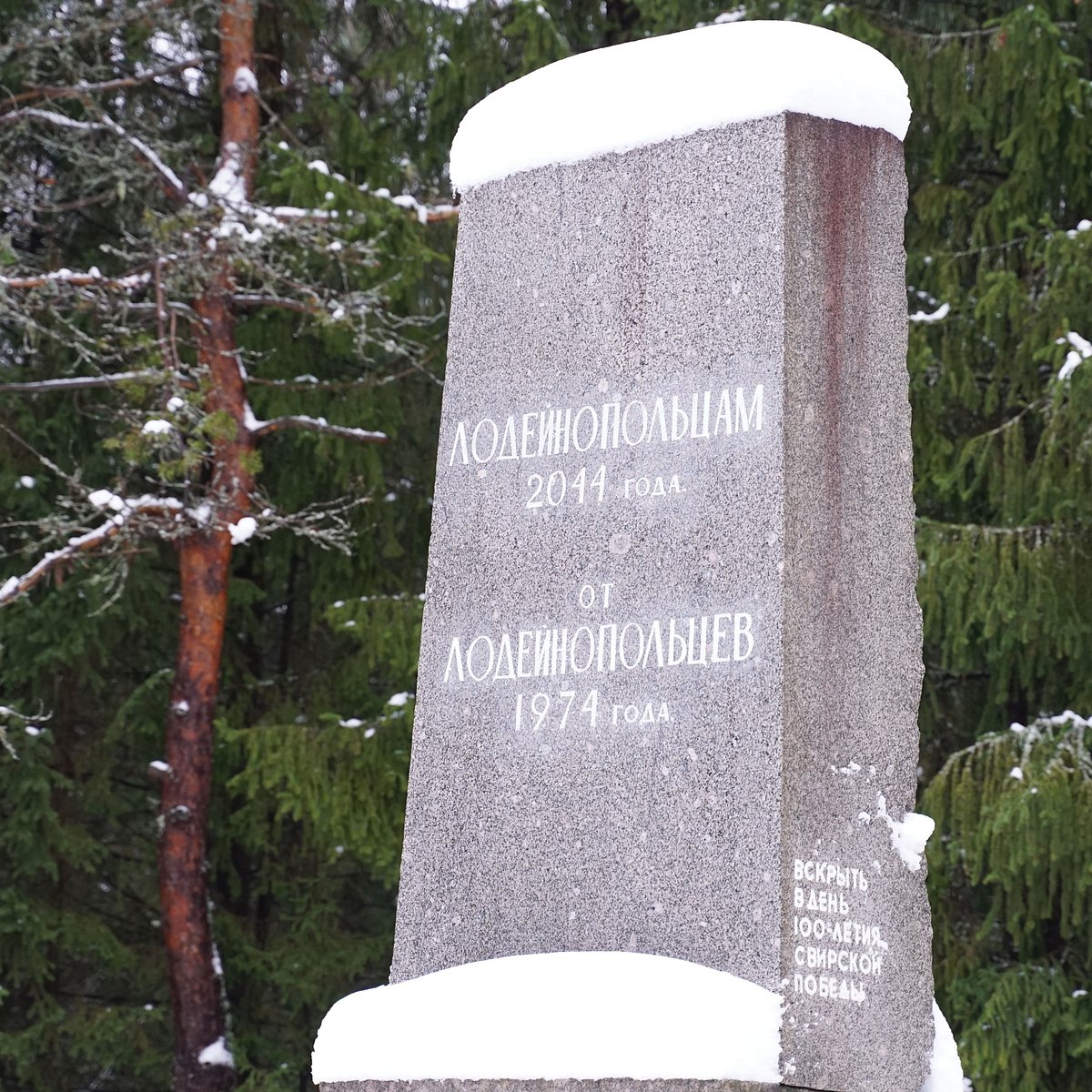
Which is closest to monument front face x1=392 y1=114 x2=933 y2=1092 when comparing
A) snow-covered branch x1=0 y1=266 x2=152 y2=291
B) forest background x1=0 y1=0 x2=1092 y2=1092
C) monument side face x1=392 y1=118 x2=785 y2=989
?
monument side face x1=392 y1=118 x2=785 y2=989

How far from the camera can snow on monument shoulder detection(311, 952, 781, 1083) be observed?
393 cm

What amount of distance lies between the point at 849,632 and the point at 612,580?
56cm

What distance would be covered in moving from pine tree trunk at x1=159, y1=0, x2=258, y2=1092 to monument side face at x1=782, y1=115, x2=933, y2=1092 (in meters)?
6.55

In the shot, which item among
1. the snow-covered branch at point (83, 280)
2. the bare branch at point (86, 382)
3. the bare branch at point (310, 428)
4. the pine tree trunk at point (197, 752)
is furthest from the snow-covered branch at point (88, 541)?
the snow-covered branch at point (83, 280)

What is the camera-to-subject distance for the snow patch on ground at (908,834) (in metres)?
4.54

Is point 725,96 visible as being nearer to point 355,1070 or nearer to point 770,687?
point 770,687

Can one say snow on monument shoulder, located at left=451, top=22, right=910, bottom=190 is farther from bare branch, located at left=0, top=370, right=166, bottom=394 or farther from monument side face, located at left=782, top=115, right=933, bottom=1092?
bare branch, located at left=0, top=370, right=166, bottom=394

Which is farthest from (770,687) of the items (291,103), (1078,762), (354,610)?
(291,103)

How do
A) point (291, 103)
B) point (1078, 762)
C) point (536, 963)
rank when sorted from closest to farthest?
point (536, 963) < point (1078, 762) < point (291, 103)

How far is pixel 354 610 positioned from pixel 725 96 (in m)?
6.51

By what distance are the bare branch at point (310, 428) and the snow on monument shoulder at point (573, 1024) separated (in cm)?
688

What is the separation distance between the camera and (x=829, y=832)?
4344 millimetres

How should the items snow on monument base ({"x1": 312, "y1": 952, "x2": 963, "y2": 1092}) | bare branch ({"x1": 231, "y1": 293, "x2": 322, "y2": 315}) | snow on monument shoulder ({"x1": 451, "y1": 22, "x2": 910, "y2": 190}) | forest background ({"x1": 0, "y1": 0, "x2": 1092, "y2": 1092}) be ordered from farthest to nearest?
bare branch ({"x1": 231, "y1": 293, "x2": 322, "y2": 315}) < forest background ({"x1": 0, "y1": 0, "x2": 1092, "y2": 1092}) < snow on monument shoulder ({"x1": 451, "y1": 22, "x2": 910, "y2": 190}) < snow on monument base ({"x1": 312, "y1": 952, "x2": 963, "y2": 1092})

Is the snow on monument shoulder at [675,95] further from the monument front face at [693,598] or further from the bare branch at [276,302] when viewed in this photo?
the bare branch at [276,302]
